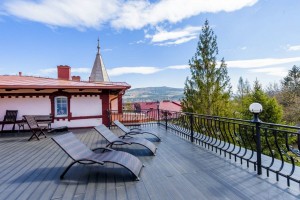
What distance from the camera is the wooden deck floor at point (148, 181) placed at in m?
2.83

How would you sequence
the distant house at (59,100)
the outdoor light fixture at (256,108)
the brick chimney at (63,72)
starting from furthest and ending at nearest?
the brick chimney at (63,72)
the distant house at (59,100)
the outdoor light fixture at (256,108)

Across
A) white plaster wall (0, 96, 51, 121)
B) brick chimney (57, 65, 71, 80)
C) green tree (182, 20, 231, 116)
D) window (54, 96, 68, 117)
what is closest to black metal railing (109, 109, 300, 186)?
window (54, 96, 68, 117)

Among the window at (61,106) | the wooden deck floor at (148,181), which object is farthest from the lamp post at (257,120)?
the window at (61,106)

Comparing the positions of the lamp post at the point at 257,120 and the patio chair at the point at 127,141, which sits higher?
the lamp post at the point at 257,120

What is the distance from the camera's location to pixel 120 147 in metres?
5.67

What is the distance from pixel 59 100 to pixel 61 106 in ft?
1.08

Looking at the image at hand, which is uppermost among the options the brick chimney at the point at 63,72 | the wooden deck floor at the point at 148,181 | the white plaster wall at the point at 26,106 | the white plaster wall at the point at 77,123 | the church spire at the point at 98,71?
the church spire at the point at 98,71

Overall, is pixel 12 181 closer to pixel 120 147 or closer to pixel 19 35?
pixel 120 147

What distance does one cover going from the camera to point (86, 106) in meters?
10.9

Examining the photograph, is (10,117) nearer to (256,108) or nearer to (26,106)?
(26,106)

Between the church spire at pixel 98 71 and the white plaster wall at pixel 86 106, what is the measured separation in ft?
36.4

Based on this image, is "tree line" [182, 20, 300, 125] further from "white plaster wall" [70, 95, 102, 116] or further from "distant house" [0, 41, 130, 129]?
"white plaster wall" [70, 95, 102, 116]

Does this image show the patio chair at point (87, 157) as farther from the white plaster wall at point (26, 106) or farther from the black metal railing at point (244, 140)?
the white plaster wall at point (26, 106)

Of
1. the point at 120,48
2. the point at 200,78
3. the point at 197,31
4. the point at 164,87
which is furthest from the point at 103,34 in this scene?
the point at 164,87
